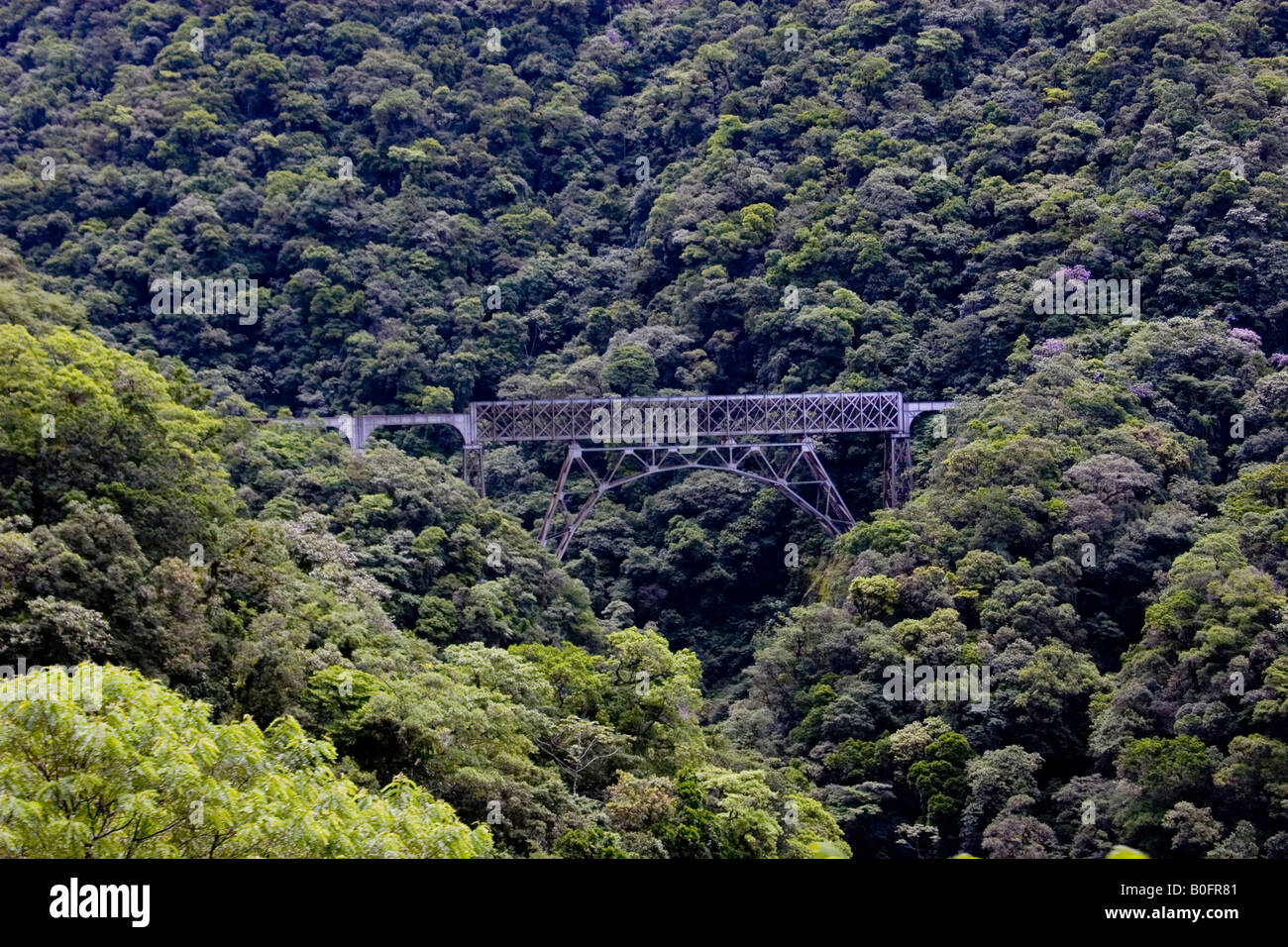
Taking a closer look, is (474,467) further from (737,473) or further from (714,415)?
(737,473)

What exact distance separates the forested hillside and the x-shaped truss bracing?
0.94 metres

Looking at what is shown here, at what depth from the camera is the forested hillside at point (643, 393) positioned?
20625 mm

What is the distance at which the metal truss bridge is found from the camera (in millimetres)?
40875

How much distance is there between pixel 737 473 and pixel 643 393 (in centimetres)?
572

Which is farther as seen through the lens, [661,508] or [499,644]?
[661,508]

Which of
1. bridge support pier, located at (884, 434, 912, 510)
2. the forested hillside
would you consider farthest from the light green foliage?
bridge support pier, located at (884, 434, 912, 510)

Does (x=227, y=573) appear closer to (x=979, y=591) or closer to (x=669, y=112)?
(x=979, y=591)

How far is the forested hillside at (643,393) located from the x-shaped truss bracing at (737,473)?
938 mm

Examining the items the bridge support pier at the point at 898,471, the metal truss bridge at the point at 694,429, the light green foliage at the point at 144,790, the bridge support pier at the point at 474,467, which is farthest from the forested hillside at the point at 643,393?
the bridge support pier at the point at 474,467
